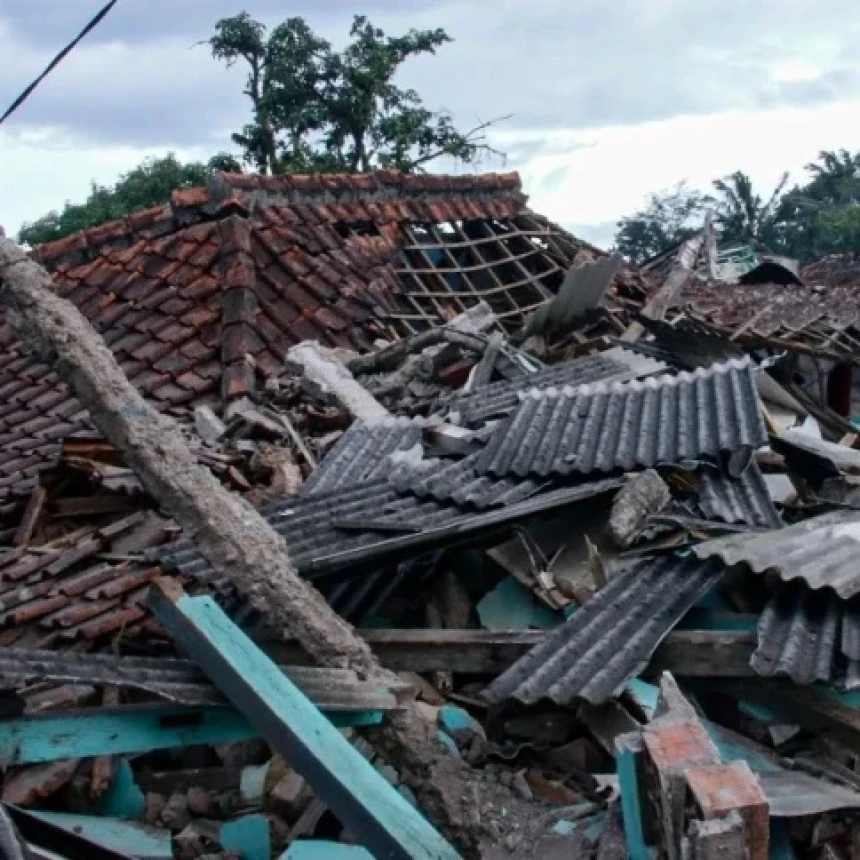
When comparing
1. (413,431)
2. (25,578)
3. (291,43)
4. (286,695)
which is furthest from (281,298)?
(291,43)

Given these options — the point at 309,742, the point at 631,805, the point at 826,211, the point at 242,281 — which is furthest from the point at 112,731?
the point at 826,211

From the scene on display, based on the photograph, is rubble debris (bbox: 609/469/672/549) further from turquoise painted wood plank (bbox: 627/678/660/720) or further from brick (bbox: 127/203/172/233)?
→ brick (bbox: 127/203/172/233)

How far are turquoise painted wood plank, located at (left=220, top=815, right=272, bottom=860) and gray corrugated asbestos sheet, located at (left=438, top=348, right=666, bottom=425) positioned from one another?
9.97ft

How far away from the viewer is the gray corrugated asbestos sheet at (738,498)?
5.11m

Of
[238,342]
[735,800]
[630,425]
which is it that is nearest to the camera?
[735,800]

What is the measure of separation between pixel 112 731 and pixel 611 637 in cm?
175

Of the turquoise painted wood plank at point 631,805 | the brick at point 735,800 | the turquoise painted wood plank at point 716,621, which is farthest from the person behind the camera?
the turquoise painted wood plank at point 716,621

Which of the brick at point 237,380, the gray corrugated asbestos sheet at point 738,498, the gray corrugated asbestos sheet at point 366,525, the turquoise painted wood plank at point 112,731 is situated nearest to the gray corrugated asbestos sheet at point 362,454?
the gray corrugated asbestos sheet at point 366,525

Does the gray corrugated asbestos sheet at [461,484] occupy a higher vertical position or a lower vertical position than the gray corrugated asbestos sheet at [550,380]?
lower

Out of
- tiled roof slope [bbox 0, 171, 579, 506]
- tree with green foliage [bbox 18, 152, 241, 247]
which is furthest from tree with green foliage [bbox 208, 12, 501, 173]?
tiled roof slope [bbox 0, 171, 579, 506]

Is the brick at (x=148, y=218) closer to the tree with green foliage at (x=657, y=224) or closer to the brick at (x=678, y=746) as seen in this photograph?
the brick at (x=678, y=746)

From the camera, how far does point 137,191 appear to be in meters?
24.1

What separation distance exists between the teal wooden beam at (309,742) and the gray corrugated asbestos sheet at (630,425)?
7.09 feet

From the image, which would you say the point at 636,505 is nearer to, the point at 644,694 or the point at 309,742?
the point at 644,694
